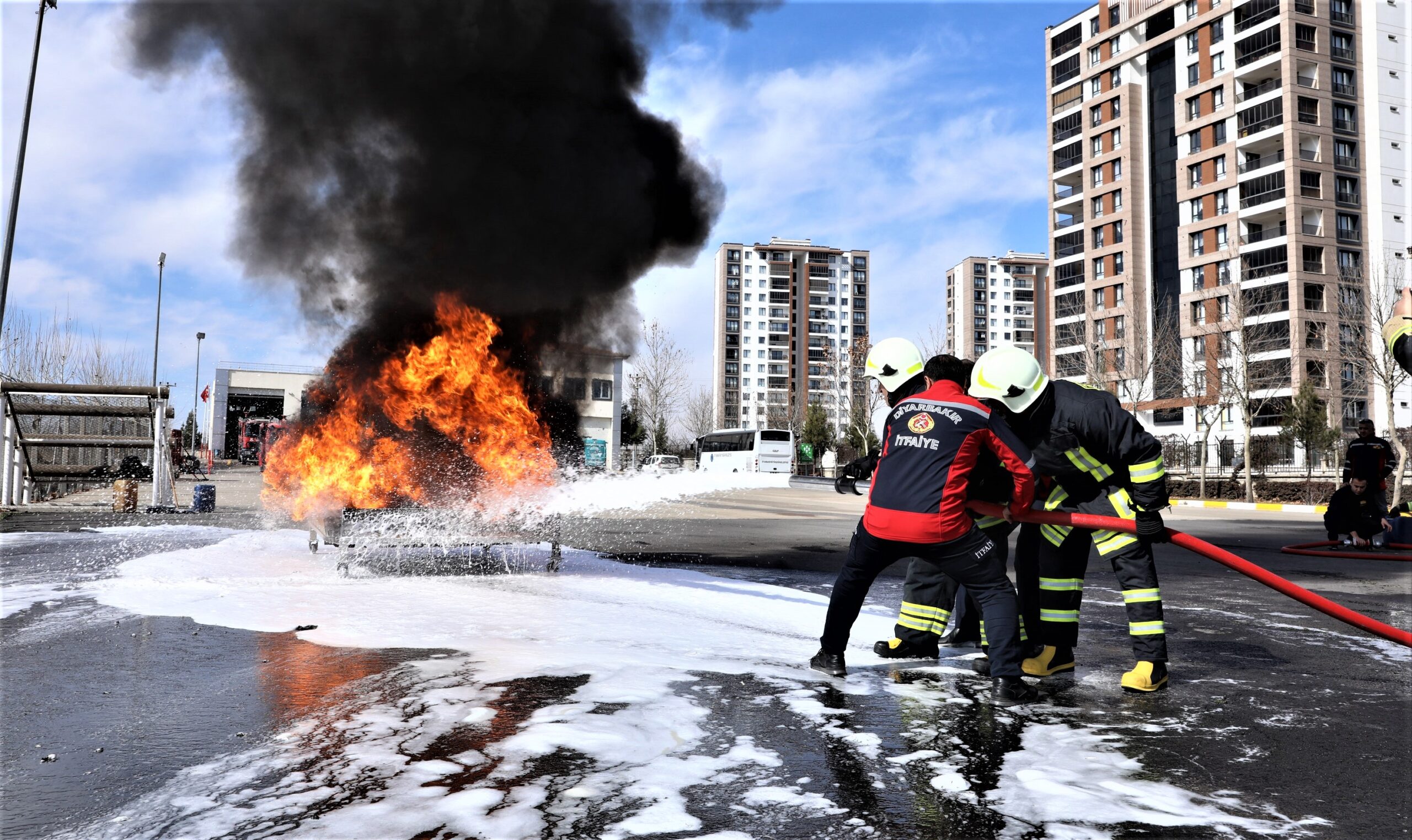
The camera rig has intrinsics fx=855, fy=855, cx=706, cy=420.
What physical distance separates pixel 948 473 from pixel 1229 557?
153 cm

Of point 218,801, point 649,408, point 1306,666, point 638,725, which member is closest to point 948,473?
point 638,725

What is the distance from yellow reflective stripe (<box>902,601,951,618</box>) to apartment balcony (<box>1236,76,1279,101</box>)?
6121cm

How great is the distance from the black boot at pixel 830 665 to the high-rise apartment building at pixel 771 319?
11871cm

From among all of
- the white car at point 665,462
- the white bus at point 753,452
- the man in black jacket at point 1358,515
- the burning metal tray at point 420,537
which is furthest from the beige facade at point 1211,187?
the burning metal tray at point 420,537

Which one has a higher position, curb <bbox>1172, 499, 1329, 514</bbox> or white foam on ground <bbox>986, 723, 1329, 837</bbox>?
white foam on ground <bbox>986, 723, 1329, 837</bbox>

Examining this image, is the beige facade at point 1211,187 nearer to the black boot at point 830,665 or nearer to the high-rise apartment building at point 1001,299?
the black boot at point 830,665

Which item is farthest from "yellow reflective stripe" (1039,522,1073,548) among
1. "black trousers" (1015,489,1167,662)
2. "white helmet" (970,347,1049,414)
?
"white helmet" (970,347,1049,414)

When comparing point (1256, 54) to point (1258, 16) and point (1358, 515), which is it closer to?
point (1258, 16)

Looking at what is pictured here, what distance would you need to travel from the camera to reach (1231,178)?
2140 inches

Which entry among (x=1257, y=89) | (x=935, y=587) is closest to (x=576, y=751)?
(x=935, y=587)

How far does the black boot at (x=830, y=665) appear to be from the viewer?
454 centimetres

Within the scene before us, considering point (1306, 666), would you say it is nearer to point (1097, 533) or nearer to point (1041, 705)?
point (1097, 533)

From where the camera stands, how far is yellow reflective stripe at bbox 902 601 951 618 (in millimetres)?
5074

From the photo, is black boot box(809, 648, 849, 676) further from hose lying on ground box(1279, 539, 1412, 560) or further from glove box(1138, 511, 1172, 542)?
hose lying on ground box(1279, 539, 1412, 560)
